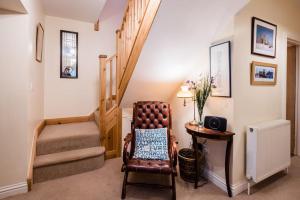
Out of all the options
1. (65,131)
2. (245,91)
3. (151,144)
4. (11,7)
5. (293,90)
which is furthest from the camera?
(293,90)

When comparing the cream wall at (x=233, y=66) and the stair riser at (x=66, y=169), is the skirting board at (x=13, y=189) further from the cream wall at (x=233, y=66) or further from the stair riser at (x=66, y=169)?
the cream wall at (x=233, y=66)

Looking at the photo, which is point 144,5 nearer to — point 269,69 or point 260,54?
point 260,54

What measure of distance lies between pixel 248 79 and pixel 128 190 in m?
1.98

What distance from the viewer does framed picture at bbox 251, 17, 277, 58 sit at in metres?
2.04

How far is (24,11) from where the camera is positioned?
1.89m

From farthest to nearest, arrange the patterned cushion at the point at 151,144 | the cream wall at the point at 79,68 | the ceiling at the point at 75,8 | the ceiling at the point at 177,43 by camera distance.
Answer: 1. the cream wall at the point at 79,68
2. the ceiling at the point at 75,8
3. the patterned cushion at the point at 151,144
4. the ceiling at the point at 177,43

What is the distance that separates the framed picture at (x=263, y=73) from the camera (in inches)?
81.5

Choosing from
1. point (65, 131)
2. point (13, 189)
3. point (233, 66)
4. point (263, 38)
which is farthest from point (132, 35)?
point (13, 189)

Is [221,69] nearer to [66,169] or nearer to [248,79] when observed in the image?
[248,79]

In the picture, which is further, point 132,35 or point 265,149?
point 132,35

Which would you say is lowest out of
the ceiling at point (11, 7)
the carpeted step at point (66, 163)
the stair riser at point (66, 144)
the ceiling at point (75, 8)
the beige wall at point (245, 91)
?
the carpeted step at point (66, 163)

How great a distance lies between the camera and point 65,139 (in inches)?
103

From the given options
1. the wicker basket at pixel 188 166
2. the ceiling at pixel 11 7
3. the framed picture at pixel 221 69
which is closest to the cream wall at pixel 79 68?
the ceiling at pixel 11 7

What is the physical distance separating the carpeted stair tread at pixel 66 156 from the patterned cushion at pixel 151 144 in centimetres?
74
